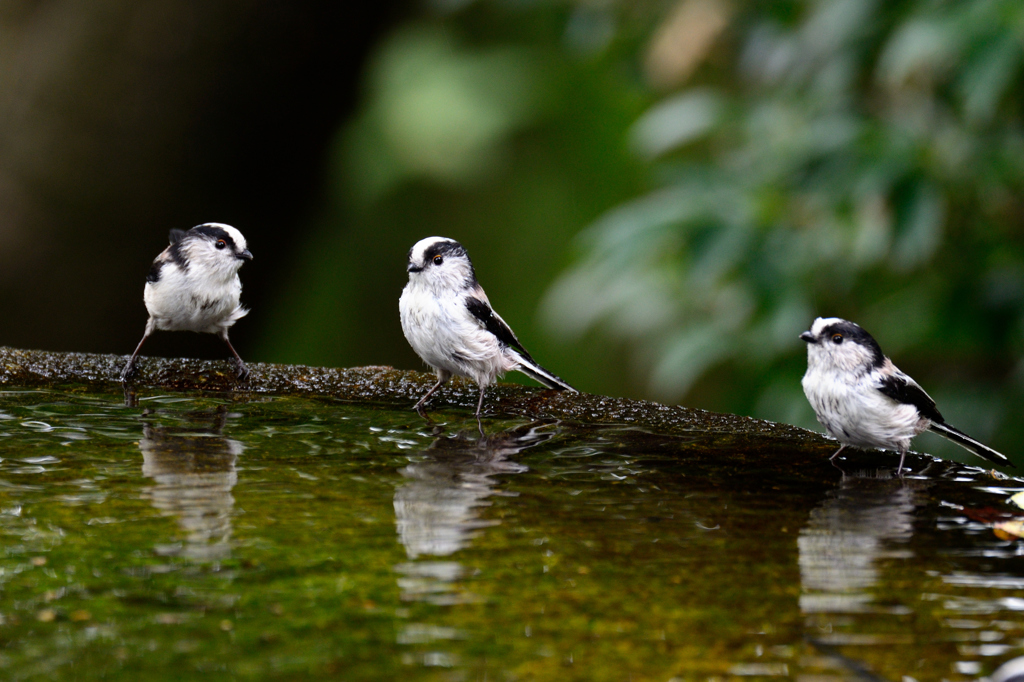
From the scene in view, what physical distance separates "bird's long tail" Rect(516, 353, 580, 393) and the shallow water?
450mm

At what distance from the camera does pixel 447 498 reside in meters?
2.18

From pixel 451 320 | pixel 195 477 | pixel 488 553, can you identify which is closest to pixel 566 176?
pixel 451 320

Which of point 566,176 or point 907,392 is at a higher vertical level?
point 566,176

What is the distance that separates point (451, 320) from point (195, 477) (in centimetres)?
96

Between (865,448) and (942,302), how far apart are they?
1.13 metres

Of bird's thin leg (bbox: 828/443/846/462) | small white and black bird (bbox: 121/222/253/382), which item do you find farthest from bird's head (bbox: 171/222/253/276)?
bird's thin leg (bbox: 828/443/846/462)

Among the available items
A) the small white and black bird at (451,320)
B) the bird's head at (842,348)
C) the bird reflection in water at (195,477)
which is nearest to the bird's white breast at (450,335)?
the small white and black bird at (451,320)

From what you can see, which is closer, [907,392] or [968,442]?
[907,392]

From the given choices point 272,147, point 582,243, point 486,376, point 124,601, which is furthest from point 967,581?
point 272,147

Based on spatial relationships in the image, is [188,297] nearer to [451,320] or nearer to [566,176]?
[451,320]

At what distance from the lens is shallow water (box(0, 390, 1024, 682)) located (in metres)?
1.42

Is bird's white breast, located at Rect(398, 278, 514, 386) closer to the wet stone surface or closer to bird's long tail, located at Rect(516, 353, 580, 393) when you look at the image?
bird's long tail, located at Rect(516, 353, 580, 393)

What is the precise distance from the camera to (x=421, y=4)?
26.5ft

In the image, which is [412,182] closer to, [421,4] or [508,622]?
[421,4]
